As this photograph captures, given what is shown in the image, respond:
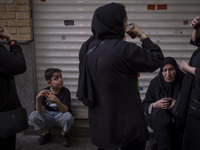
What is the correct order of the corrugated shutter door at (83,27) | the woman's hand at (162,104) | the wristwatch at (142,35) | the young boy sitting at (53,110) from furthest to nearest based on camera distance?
the corrugated shutter door at (83,27) < the young boy sitting at (53,110) < the woman's hand at (162,104) < the wristwatch at (142,35)

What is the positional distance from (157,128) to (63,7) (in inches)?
94.4

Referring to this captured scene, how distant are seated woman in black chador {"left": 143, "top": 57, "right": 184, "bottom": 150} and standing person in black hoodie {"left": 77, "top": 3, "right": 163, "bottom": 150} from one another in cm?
117

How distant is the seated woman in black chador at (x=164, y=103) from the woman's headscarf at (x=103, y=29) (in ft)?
4.96

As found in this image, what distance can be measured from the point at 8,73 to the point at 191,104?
1865 mm

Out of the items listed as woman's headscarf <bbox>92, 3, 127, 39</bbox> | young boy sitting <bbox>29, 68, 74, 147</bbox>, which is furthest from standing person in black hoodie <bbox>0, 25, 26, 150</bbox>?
young boy sitting <bbox>29, 68, 74, 147</bbox>

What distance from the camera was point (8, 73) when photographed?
2.17 meters

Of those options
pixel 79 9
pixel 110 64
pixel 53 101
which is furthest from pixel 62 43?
pixel 110 64

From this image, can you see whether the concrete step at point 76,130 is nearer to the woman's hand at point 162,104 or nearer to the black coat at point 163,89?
the black coat at point 163,89

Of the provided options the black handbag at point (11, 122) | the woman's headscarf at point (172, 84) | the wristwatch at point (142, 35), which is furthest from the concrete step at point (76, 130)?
the wristwatch at point (142, 35)

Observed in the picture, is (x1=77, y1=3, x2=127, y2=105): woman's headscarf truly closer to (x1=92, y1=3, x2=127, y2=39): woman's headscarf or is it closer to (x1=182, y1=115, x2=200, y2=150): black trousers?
(x1=92, y1=3, x2=127, y2=39): woman's headscarf

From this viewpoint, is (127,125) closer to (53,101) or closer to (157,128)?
(157,128)

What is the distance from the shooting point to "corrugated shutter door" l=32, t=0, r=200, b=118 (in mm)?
3869

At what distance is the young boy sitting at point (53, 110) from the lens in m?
3.72

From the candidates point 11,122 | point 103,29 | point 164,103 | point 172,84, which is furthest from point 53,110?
point 103,29
